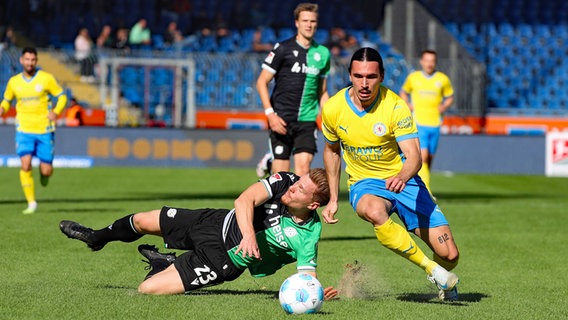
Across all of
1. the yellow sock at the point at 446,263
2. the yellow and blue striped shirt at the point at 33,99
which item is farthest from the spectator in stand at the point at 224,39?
the yellow sock at the point at 446,263

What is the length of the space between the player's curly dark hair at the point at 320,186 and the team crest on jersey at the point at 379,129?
604mm

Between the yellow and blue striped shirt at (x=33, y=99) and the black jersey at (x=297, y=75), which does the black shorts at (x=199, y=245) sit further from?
the yellow and blue striped shirt at (x=33, y=99)

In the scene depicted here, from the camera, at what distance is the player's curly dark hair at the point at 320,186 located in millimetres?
7421

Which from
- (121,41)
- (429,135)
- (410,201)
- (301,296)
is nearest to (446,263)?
(410,201)

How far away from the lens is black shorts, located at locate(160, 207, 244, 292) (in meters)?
7.78

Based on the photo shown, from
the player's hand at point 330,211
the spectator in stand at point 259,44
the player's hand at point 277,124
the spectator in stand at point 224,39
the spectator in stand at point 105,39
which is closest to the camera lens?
the player's hand at point 330,211

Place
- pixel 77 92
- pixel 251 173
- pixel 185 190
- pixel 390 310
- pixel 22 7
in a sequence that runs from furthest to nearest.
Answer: pixel 22 7
pixel 77 92
pixel 251 173
pixel 185 190
pixel 390 310

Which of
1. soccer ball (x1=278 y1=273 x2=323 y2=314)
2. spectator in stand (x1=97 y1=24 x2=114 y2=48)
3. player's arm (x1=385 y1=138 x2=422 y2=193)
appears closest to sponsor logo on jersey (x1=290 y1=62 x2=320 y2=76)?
player's arm (x1=385 y1=138 x2=422 y2=193)

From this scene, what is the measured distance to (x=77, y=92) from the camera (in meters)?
29.1

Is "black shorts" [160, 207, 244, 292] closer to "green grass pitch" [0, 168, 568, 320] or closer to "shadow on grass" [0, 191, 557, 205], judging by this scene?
"green grass pitch" [0, 168, 568, 320]

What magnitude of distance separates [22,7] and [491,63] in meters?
15.5

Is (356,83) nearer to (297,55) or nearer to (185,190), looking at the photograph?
(297,55)

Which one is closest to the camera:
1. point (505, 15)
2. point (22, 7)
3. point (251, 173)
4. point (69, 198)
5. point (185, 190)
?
point (69, 198)

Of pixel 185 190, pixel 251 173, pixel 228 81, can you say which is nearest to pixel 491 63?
pixel 228 81
